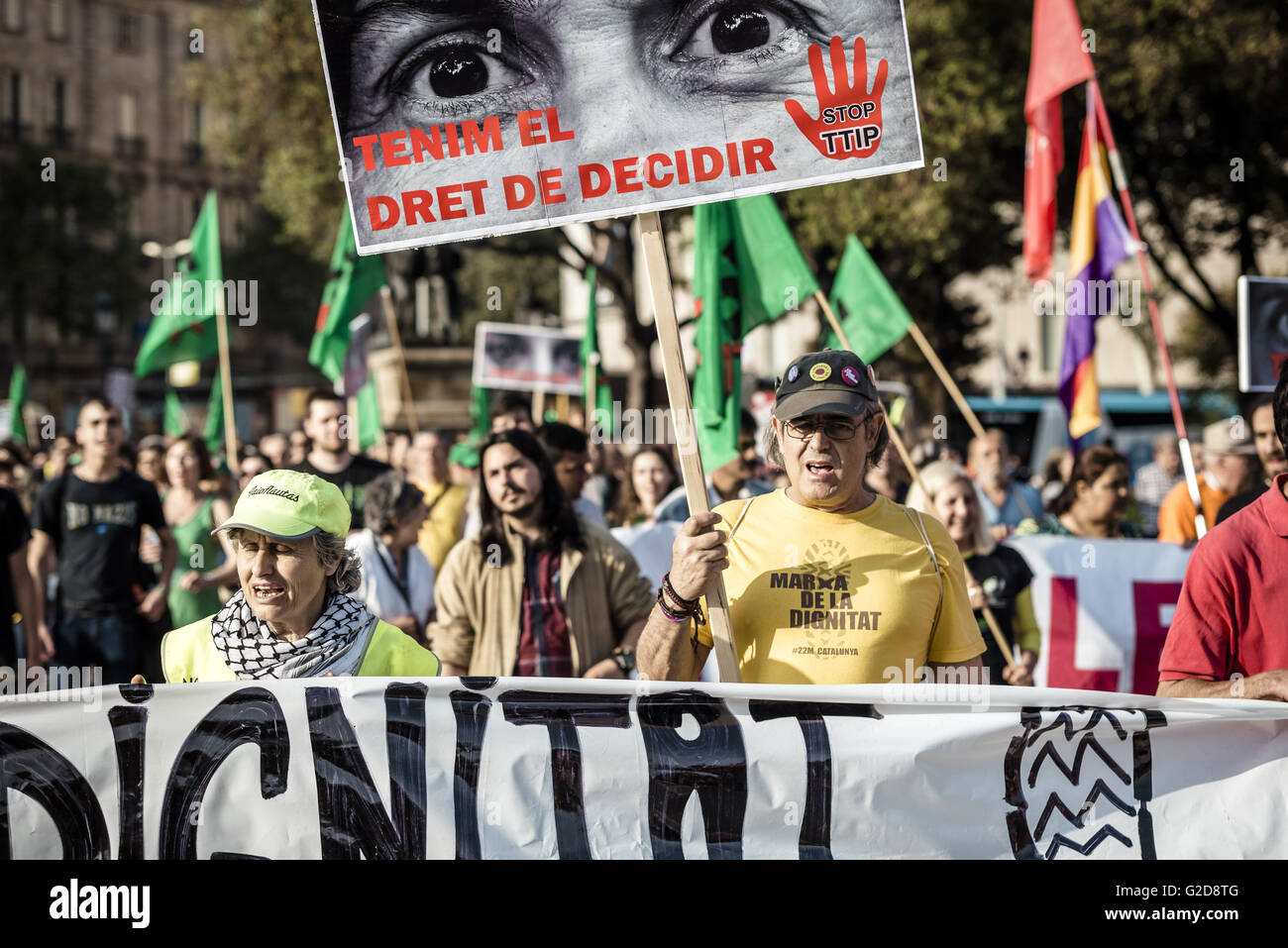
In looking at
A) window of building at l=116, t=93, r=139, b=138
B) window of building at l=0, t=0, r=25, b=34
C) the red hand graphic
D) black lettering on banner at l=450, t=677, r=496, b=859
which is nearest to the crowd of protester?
black lettering on banner at l=450, t=677, r=496, b=859

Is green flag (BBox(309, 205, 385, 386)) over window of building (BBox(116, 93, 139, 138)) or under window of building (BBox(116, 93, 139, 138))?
under

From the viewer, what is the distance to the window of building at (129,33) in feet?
214

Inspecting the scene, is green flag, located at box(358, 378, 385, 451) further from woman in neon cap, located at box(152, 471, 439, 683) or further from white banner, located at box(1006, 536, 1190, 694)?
woman in neon cap, located at box(152, 471, 439, 683)

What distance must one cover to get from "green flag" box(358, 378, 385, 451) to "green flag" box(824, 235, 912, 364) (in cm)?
430

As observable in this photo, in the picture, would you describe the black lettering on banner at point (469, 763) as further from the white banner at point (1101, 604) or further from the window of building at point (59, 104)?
the window of building at point (59, 104)

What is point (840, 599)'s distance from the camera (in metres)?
3.57

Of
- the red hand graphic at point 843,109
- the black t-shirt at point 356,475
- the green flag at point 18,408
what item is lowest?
the black t-shirt at point 356,475

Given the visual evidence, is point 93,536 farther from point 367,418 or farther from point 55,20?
point 55,20

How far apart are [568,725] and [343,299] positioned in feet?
28.7

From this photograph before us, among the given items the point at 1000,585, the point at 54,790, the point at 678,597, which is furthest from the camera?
the point at 1000,585

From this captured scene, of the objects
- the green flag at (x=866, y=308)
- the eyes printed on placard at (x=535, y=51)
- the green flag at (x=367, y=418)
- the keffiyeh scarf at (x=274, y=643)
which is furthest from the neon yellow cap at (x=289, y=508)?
the green flag at (x=367, y=418)

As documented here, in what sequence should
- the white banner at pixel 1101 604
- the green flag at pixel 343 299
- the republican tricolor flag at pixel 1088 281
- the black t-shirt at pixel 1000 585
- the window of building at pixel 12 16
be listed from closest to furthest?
the black t-shirt at pixel 1000 585, the white banner at pixel 1101 604, the republican tricolor flag at pixel 1088 281, the green flag at pixel 343 299, the window of building at pixel 12 16

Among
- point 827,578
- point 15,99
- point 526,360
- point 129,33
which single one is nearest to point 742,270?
point 827,578

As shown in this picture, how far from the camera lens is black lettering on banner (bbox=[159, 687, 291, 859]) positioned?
3.36m
